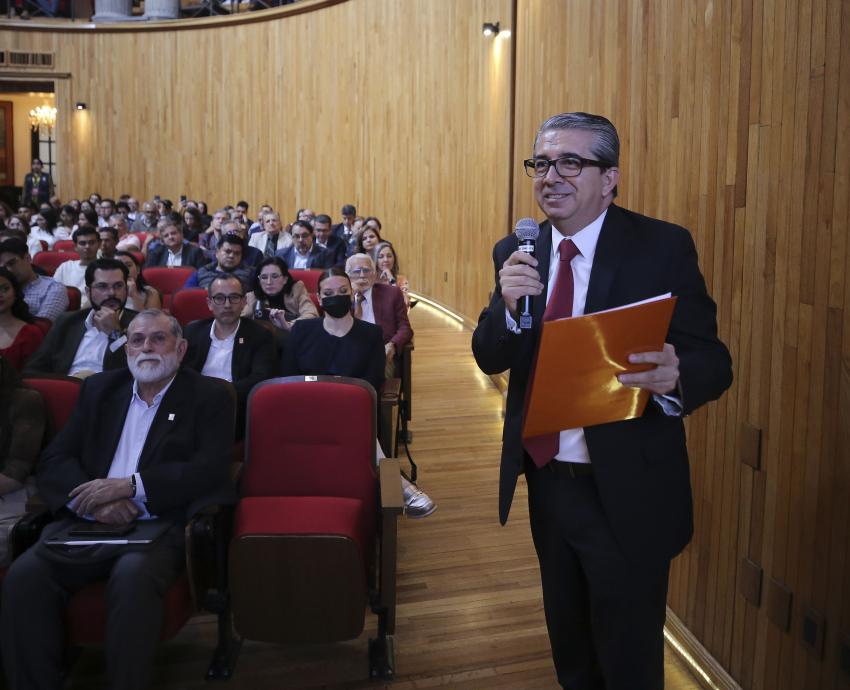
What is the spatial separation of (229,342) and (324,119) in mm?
9396

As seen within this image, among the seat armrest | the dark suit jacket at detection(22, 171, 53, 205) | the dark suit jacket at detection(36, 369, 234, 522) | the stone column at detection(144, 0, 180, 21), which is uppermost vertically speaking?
the stone column at detection(144, 0, 180, 21)

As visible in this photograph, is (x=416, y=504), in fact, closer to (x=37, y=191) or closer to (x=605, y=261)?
(x=605, y=261)

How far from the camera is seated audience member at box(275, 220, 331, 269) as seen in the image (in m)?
7.35

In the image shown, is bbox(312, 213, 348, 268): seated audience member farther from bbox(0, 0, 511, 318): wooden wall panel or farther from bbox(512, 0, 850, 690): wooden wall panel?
bbox(512, 0, 850, 690): wooden wall panel

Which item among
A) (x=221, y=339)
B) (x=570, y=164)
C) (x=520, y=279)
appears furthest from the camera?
(x=221, y=339)

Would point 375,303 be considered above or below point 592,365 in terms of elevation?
below

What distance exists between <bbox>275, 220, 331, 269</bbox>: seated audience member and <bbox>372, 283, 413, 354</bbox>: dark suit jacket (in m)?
2.29

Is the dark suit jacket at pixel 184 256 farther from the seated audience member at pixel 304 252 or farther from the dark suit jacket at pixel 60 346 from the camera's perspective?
the dark suit jacket at pixel 60 346

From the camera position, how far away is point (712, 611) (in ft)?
8.55

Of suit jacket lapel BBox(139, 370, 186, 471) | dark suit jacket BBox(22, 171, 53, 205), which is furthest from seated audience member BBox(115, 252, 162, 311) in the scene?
dark suit jacket BBox(22, 171, 53, 205)

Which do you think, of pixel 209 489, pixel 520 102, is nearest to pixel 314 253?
pixel 520 102

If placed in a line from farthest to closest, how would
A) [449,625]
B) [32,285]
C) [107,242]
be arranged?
[107,242], [32,285], [449,625]

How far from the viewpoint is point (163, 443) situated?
105 inches

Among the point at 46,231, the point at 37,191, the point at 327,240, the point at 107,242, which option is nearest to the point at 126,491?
the point at 107,242
